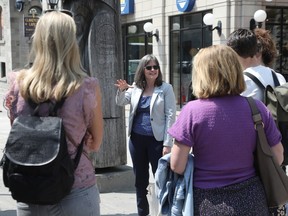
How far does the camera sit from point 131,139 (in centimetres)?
506

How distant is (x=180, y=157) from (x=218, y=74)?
0.50 m

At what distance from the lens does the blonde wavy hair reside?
2.39m

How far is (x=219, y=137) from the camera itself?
2.55m

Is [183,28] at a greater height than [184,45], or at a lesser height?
greater

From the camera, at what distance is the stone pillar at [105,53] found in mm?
6168

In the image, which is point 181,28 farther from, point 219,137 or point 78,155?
point 78,155

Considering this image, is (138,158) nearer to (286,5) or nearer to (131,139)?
(131,139)

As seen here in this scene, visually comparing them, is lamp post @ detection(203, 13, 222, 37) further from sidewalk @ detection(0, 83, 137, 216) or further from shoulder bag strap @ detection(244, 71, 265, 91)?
shoulder bag strap @ detection(244, 71, 265, 91)

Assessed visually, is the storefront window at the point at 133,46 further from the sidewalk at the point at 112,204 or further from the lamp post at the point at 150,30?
the sidewalk at the point at 112,204

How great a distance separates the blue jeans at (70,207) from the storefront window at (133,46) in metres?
16.2

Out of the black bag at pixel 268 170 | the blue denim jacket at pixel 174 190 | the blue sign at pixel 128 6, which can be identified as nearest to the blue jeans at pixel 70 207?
the blue denim jacket at pixel 174 190

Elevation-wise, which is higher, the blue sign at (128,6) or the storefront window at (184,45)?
the blue sign at (128,6)

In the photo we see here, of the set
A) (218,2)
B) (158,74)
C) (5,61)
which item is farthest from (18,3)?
(158,74)

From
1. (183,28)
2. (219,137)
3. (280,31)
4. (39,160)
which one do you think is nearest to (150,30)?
(183,28)
